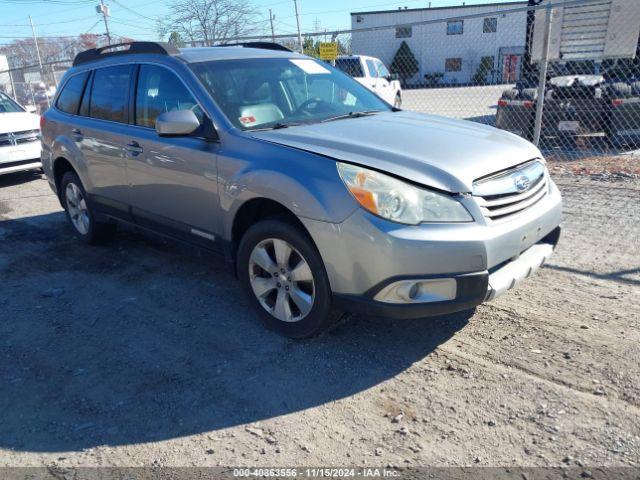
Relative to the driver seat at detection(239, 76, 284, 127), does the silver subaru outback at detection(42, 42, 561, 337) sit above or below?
below

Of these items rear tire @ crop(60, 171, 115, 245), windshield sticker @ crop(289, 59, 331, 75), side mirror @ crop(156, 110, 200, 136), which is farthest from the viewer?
rear tire @ crop(60, 171, 115, 245)

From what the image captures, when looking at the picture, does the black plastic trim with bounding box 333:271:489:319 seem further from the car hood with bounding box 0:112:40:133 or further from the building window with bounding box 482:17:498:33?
the building window with bounding box 482:17:498:33

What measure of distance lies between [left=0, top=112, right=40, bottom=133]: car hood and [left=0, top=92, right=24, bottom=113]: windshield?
304mm

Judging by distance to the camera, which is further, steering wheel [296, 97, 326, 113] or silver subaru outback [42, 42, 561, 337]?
steering wheel [296, 97, 326, 113]

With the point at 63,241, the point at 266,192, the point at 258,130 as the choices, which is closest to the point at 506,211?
the point at 266,192

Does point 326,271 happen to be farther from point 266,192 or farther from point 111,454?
point 111,454

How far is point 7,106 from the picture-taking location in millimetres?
10078

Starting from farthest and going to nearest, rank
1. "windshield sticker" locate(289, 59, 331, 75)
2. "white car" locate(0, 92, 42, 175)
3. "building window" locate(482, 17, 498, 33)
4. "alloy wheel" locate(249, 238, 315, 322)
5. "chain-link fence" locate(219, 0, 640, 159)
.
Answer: "building window" locate(482, 17, 498, 33), "white car" locate(0, 92, 42, 175), "chain-link fence" locate(219, 0, 640, 159), "windshield sticker" locate(289, 59, 331, 75), "alloy wheel" locate(249, 238, 315, 322)

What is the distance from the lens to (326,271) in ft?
10.3

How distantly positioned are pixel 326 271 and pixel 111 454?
146 cm

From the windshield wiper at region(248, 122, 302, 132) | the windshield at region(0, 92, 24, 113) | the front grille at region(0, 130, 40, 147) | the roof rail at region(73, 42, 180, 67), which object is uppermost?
the roof rail at region(73, 42, 180, 67)

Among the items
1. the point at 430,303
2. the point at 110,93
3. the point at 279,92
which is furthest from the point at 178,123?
the point at 430,303

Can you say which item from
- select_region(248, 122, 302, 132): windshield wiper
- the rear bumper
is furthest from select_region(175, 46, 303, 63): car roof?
the rear bumper

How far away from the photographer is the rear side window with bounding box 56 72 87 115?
17.8 feet
